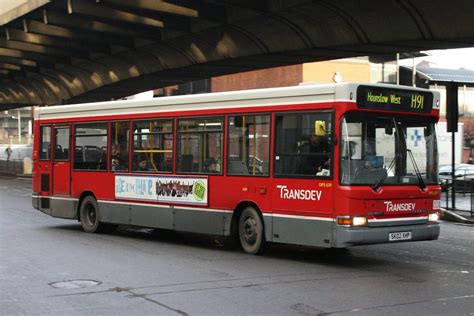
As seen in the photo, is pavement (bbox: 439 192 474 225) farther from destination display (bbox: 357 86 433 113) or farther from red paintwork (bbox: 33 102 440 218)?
destination display (bbox: 357 86 433 113)

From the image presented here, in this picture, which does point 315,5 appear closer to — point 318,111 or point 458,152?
point 318,111

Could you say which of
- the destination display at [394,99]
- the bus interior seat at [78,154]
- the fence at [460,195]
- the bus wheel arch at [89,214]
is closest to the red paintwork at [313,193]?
the destination display at [394,99]

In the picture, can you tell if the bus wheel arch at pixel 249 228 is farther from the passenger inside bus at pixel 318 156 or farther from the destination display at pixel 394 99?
the destination display at pixel 394 99

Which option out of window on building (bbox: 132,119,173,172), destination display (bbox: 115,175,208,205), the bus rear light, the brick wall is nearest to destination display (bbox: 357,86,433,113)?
the bus rear light

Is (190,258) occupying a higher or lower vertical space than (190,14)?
lower

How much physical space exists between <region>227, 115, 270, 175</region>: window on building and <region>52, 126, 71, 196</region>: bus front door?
5.39 metres

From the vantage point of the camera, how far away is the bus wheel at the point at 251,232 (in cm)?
1100

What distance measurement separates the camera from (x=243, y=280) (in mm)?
8812

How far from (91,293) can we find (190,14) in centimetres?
1288

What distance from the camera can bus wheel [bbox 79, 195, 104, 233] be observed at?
14.5m

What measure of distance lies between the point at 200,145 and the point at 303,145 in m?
2.43

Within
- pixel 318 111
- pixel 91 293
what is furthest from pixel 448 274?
pixel 91 293

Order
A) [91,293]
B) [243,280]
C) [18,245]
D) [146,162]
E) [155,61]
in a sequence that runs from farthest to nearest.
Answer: [155,61], [146,162], [18,245], [243,280], [91,293]

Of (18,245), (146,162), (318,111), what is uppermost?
Result: (318,111)
